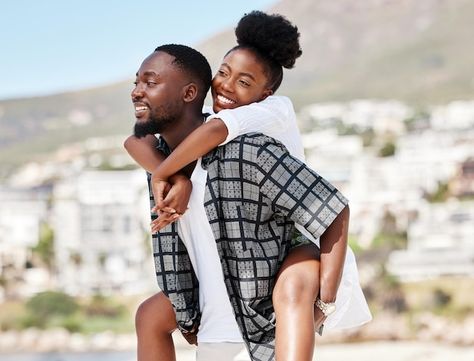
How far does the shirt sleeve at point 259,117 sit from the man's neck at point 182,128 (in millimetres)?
95

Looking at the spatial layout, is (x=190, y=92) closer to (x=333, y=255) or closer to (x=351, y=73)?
(x=333, y=255)

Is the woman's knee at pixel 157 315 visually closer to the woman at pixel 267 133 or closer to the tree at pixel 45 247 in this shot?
the woman at pixel 267 133

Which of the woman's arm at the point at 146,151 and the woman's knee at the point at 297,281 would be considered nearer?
the woman's knee at the point at 297,281

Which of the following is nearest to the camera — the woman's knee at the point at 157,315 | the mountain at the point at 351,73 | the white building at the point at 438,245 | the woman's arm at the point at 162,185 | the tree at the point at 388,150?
the woman's arm at the point at 162,185

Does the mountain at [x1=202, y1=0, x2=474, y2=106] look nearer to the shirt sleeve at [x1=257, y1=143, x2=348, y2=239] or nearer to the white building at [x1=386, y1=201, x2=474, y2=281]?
the white building at [x1=386, y1=201, x2=474, y2=281]

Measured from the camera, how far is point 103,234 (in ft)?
118

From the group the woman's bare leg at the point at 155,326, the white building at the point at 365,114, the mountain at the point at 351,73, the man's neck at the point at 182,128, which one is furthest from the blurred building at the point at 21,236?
the man's neck at the point at 182,128

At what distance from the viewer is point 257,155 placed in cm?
181

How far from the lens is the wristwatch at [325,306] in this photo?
1825mm

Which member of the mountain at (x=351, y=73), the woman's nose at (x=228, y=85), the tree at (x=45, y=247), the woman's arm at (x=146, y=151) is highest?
the mountain at (x=351, y=73)

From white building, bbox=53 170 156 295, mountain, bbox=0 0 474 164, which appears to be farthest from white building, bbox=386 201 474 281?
mountain, bbox=0 0 474 164

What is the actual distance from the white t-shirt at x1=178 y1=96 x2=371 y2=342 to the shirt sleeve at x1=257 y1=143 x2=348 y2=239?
0.07m

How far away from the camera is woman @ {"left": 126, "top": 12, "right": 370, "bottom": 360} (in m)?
1.77

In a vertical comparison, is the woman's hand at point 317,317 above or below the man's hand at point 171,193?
below
